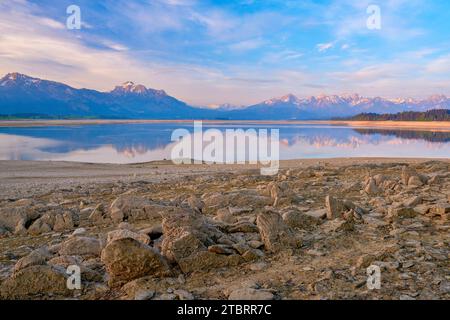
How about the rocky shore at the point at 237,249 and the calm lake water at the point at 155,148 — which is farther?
the calm lake water at the point at 155,148

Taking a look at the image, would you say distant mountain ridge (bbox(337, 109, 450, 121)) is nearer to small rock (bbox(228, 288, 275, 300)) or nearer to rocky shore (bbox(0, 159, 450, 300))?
rocky shore (bbox(0, 159, 450, 300))

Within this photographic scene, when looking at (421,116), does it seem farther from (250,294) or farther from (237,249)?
(250,294)

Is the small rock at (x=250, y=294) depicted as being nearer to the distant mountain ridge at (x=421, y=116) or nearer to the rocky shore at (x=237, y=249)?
the rocky shore at (x=237, y=249)

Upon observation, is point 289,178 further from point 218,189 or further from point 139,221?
point 139,221

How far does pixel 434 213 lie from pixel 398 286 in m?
3.59

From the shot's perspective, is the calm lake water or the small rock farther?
the calm lake water

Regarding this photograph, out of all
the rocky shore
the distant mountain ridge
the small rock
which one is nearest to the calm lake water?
the rocky shore

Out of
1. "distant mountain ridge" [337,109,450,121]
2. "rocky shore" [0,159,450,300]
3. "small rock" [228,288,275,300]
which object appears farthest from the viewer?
"distant mountain ridge" [337,109,450,121]

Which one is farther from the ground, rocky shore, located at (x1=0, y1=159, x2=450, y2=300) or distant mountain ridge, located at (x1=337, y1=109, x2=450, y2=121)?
distant mountain ridge, located at (x1=337, y1=109, x2=450, y2=121)

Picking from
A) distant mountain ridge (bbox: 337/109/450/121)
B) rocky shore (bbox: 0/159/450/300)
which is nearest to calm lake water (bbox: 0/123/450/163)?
rocky shore (bbox: 0/159/450/300)

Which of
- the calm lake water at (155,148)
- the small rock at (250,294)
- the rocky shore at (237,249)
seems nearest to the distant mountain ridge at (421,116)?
the calm lake water at (155,148)

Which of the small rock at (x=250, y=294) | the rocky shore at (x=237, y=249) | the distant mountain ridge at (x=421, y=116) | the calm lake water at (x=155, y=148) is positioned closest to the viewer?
the small rock at (x=250, y=294)

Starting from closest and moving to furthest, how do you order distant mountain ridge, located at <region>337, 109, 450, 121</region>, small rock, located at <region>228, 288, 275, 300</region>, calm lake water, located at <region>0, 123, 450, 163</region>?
small rock, located at <region>228, 288, 275, 300</region> → calm lake water, located at <region>0, 123, 450, 163</region> → distant mountain ridge, located at <region>337, 109, 450, 121</region>
